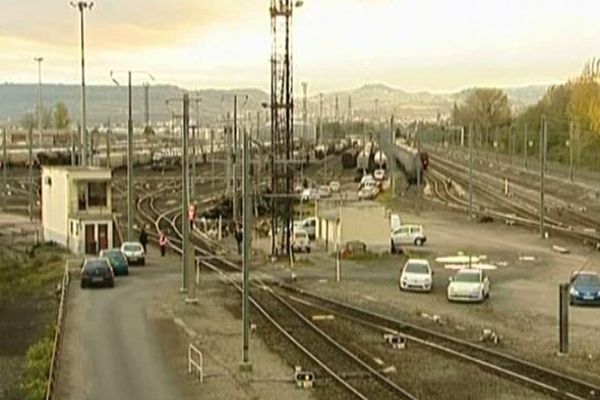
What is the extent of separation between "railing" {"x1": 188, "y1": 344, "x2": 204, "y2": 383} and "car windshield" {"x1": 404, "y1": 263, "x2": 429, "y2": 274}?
1222 centimetres

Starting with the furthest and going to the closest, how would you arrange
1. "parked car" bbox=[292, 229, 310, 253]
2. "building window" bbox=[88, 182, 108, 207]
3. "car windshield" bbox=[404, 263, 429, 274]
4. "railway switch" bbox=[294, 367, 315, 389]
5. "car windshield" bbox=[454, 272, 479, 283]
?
1. "building window" bbox=[88, 182, 108, 207]
2. "parked car" bbox=[292, 229, 310, 253]
3. "car windshield" bbox=[404, 263, 429, 274]
4. "car windshield" bbox=[454, 272, 479, 283]
5. "railway switch" bbox=[294, 367, 315, 389]

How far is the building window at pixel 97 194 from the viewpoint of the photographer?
1966 inches

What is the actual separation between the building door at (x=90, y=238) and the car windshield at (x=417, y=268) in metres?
16.6

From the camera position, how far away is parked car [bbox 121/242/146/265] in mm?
43312

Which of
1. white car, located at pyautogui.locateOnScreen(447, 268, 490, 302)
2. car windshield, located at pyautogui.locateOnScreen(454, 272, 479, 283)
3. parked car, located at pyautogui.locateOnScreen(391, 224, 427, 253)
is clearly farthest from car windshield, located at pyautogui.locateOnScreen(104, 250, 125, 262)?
parked car, located at pyautogui.locateOnScreen(391, 224, 427, 253)

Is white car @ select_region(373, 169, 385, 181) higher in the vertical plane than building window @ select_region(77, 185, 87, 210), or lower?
lower

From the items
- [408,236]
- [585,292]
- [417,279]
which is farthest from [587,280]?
[408,236]

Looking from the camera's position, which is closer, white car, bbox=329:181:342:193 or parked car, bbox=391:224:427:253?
parked car, bbox=391:224:427:253

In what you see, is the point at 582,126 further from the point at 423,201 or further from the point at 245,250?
the point at 245,250

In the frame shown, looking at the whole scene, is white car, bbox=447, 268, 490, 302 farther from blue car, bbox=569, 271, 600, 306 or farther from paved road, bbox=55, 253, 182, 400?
paved road, bbox=55, 253, 182, 400

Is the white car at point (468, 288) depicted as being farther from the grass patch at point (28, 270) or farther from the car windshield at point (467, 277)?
the grass patch at point (28, 270)

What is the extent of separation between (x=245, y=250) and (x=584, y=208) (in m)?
50.4

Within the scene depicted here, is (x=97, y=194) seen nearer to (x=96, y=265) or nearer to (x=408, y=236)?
(x=96, y=265)

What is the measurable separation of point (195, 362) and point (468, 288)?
1195cm
